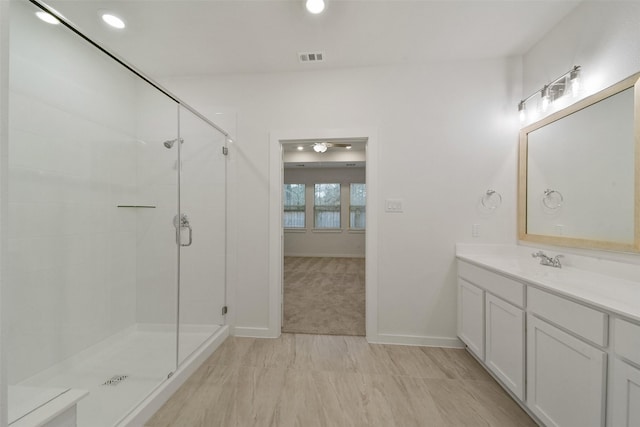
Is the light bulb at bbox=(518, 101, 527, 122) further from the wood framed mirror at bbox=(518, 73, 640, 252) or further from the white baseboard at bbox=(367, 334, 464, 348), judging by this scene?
the white baseboard at bbox=(367, 334, 464, 348)

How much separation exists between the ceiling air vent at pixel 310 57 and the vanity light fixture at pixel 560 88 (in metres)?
1.82

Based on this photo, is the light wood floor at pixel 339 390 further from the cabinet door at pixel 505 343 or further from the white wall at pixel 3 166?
the white wall at pixel 3 166

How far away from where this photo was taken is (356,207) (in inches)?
272

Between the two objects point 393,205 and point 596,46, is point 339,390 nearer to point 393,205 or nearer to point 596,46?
point 393,205

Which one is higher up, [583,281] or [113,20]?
[113,20]

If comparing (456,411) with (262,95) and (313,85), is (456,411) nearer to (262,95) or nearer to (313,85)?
(313,85)

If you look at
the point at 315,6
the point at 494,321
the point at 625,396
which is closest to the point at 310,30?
the point at 315,6

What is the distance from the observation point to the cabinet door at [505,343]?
1453 millimetres

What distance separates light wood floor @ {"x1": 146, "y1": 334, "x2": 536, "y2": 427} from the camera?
144 cm

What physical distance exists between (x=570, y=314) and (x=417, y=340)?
4.49 ft

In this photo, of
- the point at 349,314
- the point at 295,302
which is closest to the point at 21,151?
the point at 295,302

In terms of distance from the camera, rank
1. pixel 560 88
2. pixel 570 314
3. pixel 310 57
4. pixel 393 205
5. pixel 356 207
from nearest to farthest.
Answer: pixel 570 314 < pixel 560 88 < pixel 310 57 < pixel 393 205 < pixel 356 207

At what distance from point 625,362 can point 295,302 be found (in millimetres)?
2936

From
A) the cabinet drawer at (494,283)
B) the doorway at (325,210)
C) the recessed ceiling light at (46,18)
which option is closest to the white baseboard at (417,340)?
the cabinet drawer at (494,283)
